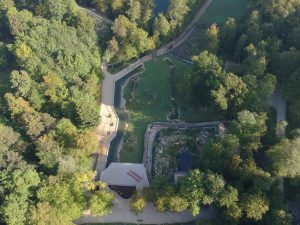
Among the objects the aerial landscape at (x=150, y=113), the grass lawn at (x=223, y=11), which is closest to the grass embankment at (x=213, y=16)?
the grass lawn at (x=223, y=11)

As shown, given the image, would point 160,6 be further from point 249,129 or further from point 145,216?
point 145,216

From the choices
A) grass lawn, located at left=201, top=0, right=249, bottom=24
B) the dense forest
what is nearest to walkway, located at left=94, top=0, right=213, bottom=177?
grass lawn, located at left=201, top=0, right=249, bottom=24

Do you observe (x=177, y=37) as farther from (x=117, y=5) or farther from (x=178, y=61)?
(x=117, y=5)

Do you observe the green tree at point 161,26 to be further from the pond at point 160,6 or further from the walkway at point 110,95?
the pond at point 160,6

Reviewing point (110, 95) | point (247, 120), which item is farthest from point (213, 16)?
point (247, 120)

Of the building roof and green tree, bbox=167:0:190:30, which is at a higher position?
green tree, bbox=167:0:190:30

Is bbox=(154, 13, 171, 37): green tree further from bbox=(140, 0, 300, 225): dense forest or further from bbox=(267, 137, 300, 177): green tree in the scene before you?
bbox=(267, 137, 300, 177): green tree
